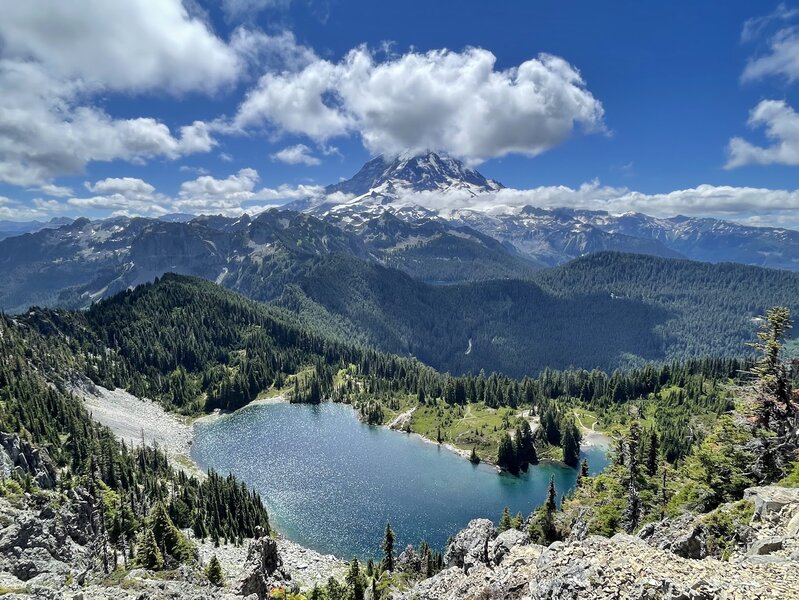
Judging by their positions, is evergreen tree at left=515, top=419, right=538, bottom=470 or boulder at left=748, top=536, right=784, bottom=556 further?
evergreen tree at left=515, top=419, right=538, bottom=470

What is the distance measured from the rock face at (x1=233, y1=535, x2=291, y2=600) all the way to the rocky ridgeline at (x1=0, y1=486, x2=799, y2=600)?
151 mm

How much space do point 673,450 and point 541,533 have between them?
110 metres

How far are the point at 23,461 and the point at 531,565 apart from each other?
107850mm

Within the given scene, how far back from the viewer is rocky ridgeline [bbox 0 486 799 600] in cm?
2188

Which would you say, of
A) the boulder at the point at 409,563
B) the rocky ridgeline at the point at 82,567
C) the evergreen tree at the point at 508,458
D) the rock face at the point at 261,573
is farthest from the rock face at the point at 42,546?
the evergreen tree at the point at 508,458

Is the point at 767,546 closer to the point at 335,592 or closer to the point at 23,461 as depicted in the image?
the point at 335,592

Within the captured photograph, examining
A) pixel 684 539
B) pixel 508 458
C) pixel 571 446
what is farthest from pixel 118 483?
pixel 571 446

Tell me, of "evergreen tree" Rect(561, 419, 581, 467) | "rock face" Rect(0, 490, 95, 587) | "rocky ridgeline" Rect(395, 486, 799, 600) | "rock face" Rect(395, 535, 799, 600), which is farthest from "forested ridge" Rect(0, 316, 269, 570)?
"evergreen tree" Rect(561, 419, 581, 467)

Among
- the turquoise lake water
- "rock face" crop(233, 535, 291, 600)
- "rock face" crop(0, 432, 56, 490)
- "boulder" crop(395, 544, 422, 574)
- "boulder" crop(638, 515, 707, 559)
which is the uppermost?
"boulder" crop(638, 515, 707, 559)

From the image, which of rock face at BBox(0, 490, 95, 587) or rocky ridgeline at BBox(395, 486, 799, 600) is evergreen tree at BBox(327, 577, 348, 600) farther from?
rocky ridgeline at BBox(395, 486, 799, 600)

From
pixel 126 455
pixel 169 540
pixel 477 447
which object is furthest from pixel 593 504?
pixel 126 455

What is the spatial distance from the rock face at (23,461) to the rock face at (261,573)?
52.4m

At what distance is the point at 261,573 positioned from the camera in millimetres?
68062

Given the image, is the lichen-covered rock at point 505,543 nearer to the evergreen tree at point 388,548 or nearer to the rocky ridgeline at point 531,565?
the rocky ridgeline at point 531,565
